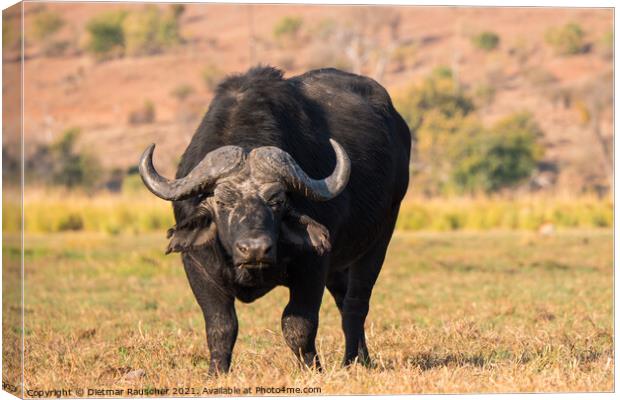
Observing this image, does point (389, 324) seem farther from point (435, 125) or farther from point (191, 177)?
point (435, 125)

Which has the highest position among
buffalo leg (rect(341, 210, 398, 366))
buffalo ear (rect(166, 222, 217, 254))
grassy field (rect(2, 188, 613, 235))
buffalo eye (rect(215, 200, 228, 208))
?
buffalo eye (rect(215, 200, 228, 208))

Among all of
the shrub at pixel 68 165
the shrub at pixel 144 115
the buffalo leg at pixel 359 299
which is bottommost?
the shrub at pixel 68 165

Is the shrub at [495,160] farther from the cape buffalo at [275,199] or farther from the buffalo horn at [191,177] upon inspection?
the buffalo horn at [191,177]

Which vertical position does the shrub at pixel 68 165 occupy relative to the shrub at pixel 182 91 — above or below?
below

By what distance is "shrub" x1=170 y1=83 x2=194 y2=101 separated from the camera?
5203 centimetres

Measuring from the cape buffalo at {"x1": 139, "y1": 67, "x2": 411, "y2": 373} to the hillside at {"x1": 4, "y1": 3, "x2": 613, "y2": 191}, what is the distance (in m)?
33.4

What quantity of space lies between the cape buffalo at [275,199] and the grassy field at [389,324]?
1.46 ft

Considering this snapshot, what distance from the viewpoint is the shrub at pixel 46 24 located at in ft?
153

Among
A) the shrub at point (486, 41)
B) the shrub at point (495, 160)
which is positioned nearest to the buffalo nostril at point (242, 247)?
the shrub at point (495, 160)

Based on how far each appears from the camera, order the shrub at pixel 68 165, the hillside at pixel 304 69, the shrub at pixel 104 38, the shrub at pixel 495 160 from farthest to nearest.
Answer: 1. the shrub at pixel 104 38
2. the hillside at pixel 304 69
3. the shrub at pixel 68 165
4. the shrub at pixel 495 160

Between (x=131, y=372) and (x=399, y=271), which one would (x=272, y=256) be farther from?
(x=399, y=271)

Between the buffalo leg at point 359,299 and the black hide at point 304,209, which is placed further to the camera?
the buffalo leg at point 359,299

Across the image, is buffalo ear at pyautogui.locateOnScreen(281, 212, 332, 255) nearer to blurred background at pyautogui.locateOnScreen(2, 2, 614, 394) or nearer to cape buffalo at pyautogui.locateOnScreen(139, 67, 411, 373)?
cape buffalo at pyautogui.locateOnScreen(139, 67, 411, 373)

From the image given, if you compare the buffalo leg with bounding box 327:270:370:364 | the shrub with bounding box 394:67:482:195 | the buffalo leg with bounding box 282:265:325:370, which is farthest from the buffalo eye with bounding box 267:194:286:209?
the shrub with bounding box 394:67:482:195
